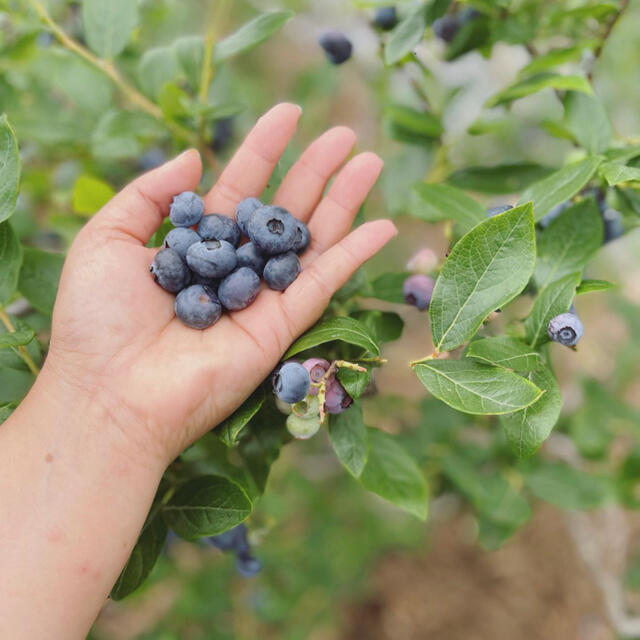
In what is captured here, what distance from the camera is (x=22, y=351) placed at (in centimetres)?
117

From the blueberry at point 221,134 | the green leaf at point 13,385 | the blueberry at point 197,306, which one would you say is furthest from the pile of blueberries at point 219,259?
the blueberry at point 221,134

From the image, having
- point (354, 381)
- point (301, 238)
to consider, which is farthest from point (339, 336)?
point (301, 238)

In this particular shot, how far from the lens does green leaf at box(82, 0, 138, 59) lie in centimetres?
144

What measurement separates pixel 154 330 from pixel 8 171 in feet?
1.23

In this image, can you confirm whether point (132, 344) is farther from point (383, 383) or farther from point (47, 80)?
point (383, 383)

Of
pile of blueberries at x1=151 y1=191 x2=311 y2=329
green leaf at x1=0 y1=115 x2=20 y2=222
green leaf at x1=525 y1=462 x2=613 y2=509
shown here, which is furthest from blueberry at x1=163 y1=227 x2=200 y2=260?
green leaf at x1=525 y1=462 x2=613 y2=509

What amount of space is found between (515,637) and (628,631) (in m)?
1.35

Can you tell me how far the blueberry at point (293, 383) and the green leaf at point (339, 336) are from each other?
4cm

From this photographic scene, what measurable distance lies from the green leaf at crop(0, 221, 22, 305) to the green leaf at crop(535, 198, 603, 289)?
3.32 ft

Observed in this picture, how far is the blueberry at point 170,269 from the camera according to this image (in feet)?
3.64

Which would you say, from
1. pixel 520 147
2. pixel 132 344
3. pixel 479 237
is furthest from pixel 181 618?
pixel 520 147

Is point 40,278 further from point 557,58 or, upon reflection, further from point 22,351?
point 557,58

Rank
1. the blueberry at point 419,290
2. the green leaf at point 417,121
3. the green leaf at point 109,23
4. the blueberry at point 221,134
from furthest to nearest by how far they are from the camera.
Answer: the blueberry at point 221,134, the green leaf at point 417,121, the green leaf at point 109,23, the blueberry at point 419,290

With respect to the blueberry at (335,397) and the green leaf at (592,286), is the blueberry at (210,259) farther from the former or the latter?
the green leaf at (592,286)
